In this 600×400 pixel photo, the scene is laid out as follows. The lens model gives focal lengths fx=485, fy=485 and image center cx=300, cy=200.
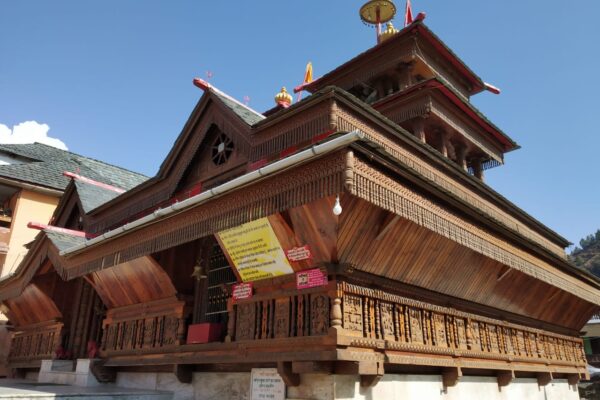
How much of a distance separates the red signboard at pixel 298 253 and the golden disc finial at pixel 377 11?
43.4 feet

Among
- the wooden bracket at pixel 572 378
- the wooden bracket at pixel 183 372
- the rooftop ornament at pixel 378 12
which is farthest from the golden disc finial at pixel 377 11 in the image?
the wooden bracket at pixel 183 372

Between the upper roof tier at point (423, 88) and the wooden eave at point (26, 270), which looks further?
the upper roof tier at point (423, 88)

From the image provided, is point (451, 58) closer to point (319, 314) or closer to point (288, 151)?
point (288, 151)

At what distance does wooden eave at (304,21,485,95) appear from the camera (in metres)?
14.5

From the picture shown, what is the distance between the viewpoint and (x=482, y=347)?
30.6 ft

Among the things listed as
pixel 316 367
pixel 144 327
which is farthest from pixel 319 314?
pixel 144 327

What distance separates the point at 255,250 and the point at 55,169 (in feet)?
59.8

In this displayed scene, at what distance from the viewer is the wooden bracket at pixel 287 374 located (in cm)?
671

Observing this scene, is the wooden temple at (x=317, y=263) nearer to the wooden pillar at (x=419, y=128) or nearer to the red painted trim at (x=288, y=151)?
the red painted trim at (x=288, y=151)

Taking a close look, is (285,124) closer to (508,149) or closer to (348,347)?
(348,347)

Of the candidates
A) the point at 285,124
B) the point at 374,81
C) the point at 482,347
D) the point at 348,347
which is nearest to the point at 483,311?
the point at 482,347

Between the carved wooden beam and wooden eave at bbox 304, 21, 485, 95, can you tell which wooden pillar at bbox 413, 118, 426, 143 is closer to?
wooden eave at bbox 304, 21, 485, 95

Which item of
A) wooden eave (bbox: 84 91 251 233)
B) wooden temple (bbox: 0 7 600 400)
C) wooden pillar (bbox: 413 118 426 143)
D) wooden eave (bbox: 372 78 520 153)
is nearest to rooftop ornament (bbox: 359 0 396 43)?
wooden temple (bbox: 0 7 600 400)

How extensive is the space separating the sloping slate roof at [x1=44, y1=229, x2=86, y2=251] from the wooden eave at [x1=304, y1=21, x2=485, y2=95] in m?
9.42
